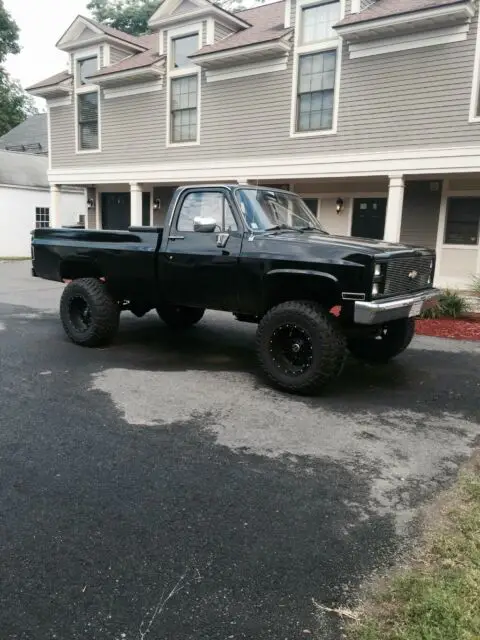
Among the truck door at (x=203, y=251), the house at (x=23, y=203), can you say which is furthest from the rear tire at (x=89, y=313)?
the house at (x=23, y=203)

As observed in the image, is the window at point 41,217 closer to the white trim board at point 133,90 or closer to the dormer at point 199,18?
the white trim board at point 133,90

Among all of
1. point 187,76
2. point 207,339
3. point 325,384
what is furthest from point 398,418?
point 187,76

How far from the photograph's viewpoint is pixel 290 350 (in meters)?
5.53

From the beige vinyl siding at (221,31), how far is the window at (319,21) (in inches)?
110

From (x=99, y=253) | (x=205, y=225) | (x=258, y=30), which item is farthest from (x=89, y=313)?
(x=258, y=30)

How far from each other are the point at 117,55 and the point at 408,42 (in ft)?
32.3

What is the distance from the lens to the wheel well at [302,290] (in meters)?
5.27

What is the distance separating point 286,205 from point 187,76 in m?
10.2

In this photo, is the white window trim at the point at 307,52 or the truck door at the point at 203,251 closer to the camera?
the truck door at the point at 203,251

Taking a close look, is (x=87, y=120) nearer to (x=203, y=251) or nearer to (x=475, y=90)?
(x=475, y=90)

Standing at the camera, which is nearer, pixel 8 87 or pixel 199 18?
pixel 199 18

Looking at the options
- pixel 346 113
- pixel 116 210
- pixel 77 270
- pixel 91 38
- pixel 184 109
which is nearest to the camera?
pixel 77 270

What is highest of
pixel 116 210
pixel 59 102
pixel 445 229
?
pixel 59 102

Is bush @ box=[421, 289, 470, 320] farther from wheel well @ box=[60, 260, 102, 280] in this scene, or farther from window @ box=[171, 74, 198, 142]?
window @ box=[171, 74, 198, 142]
